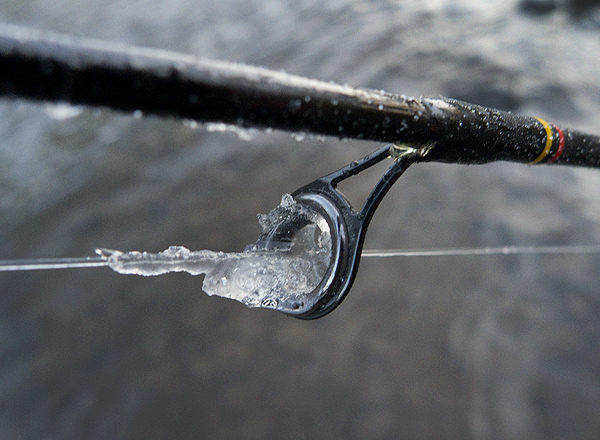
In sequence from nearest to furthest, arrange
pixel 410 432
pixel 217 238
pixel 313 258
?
pixel 313 258 → pixel 410 432 → pixel 217 238

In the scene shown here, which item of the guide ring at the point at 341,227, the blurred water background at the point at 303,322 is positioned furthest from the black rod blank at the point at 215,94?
the blurred water background at the point at 303,322

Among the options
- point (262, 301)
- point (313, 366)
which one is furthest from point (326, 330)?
point (262, 301)

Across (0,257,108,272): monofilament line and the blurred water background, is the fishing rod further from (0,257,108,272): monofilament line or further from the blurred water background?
the blurred water background

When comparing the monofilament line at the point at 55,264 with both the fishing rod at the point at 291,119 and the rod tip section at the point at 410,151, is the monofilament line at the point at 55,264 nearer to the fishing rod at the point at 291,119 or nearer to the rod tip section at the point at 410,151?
the fishing rod at the point at 291,119

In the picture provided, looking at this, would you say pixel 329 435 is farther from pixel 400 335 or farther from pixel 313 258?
pixel 313 258

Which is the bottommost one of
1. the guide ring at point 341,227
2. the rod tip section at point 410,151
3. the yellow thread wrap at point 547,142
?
the guide ring at point 341,227

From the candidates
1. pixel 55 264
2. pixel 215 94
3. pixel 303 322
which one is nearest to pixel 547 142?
pixel 215 94

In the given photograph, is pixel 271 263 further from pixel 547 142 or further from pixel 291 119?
pixel 547 142
